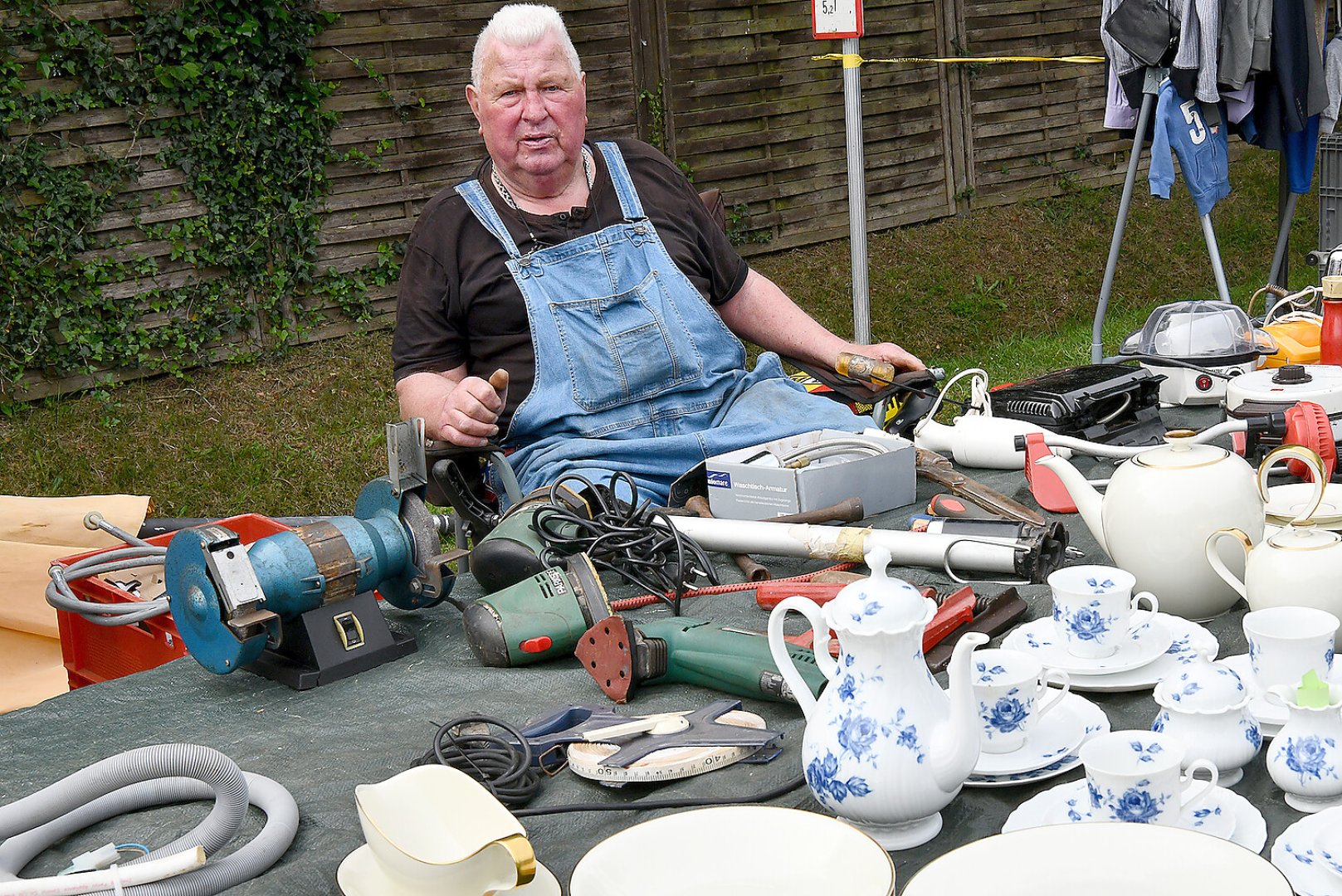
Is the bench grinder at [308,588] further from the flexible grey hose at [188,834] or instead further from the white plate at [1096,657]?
the white plate at [1096,657]

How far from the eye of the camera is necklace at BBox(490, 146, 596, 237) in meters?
2.94

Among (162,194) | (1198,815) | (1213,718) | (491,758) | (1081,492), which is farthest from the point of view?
(162,194)

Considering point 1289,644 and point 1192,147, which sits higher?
point 1192,147

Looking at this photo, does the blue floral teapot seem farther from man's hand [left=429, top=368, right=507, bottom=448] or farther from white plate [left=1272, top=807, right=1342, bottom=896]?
man's hand [left=429, top=368, right=507, bottom=448]

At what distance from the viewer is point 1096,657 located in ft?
5.16

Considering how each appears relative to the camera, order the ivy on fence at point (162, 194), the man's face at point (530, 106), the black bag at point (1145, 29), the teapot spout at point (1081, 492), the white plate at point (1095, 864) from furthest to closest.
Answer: the ivy on fence at point (162, 194) < the black bag at point (1145, 29) < the man's face at point (530, 106) < the teapot spout at point (1081, 492) < the white plate at point (1095, 864)

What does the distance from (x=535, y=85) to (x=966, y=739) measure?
2069mm

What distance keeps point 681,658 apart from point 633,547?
423 millimetres

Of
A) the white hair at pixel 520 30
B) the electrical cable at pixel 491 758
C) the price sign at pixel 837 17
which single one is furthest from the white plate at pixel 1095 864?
the price sign at pixel 837 17

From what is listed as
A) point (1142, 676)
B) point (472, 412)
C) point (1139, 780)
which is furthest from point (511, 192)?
point (1139, 780)

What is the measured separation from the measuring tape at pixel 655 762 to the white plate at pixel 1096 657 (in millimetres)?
387

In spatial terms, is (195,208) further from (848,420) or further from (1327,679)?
(1327,679)

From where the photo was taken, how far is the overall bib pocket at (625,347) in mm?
2832

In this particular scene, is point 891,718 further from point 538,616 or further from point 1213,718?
point 538,616
